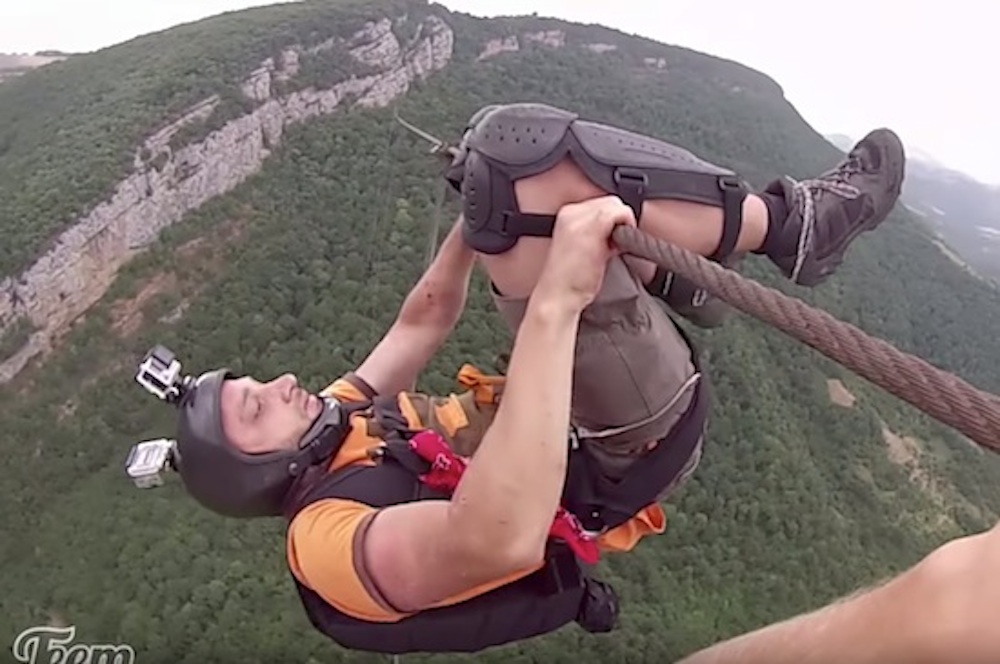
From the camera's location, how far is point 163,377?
131 centimetres

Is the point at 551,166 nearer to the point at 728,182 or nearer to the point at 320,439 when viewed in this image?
the point at 728,182

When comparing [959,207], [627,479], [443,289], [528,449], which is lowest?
[959,207]

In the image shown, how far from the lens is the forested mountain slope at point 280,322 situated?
11430mm

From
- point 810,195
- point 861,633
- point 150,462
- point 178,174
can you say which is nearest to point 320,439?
point 150,462

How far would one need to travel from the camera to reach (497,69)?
70.8ft

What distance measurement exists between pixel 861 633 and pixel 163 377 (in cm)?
103

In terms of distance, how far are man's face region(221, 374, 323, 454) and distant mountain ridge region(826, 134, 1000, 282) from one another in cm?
3778

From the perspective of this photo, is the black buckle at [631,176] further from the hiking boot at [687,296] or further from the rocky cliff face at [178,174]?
the rocky cliff face at [178,174]

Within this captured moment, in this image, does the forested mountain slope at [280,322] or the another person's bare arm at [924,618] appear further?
the forested mountain slope at [280,322]

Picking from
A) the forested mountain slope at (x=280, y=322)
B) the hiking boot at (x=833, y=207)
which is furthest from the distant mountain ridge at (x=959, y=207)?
the hiking boot at (x=833, y=207)

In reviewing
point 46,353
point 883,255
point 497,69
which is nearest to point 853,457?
point 883,255

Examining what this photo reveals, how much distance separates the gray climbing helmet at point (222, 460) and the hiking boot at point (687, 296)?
42cm

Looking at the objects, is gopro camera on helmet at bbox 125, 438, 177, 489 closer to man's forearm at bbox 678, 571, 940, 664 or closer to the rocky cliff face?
man's forearm at bbox 678, 571, 940, 664

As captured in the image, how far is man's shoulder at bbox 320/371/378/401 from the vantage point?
1417 millimetres
